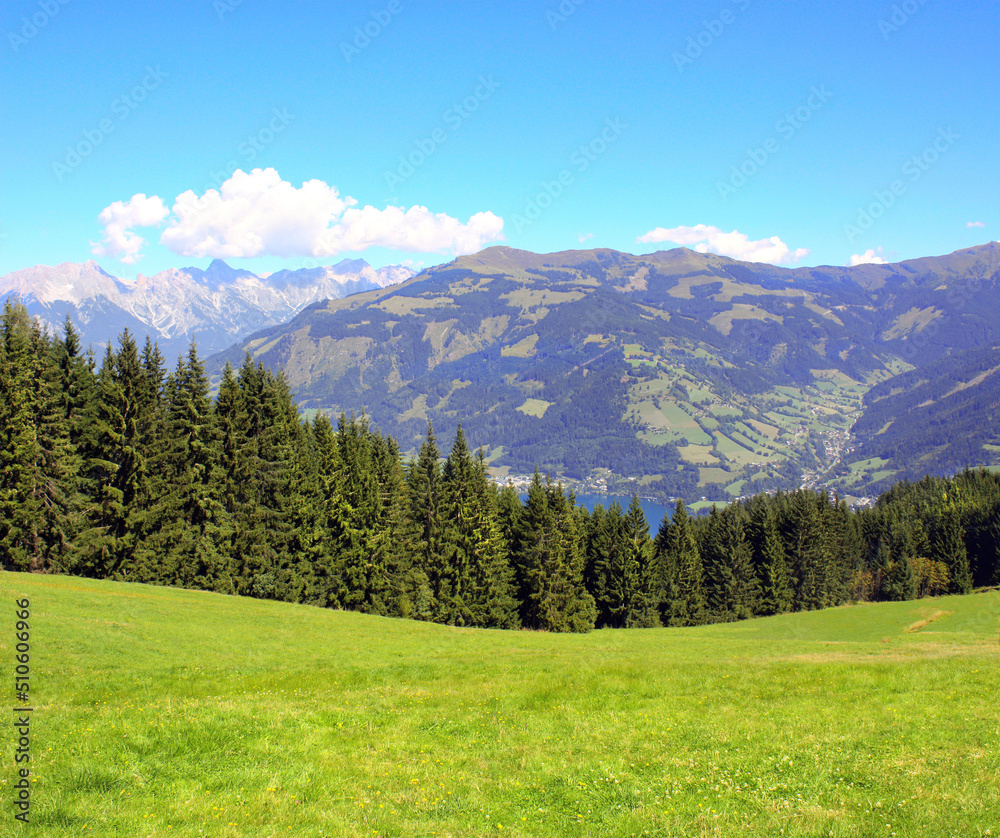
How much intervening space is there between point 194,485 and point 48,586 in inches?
567

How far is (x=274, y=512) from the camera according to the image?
5141cm

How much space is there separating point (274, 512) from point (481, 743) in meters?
40.1

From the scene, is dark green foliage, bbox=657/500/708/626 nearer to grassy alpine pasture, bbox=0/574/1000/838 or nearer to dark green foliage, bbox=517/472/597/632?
dark green foliage, bbox=517/472/597/632

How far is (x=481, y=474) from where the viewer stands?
65938mm

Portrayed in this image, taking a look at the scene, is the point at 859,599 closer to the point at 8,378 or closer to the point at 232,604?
the point at 232,604

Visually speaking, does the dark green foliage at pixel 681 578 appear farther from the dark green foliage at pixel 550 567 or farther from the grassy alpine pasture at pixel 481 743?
the grassy alpine pasture at pixel 481 743

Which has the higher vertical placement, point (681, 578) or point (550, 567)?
point (550, 567)

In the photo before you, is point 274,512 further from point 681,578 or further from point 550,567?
point 681,578

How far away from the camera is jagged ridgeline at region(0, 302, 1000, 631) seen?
45000 mm

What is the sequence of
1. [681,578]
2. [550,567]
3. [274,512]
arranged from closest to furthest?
1. [274,512]
2. [550,567]
3. [681,578]

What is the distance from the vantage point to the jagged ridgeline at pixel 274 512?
45000 millimetres

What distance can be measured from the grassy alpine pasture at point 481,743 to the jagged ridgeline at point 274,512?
16.9 meters

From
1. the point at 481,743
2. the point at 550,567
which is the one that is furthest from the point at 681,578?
the point at 481,743

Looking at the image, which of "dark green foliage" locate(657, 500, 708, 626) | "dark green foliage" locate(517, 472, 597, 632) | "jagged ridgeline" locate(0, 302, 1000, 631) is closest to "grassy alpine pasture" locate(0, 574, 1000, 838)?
"jagged ridgeline" locate(0, 302, 1000, 631)
